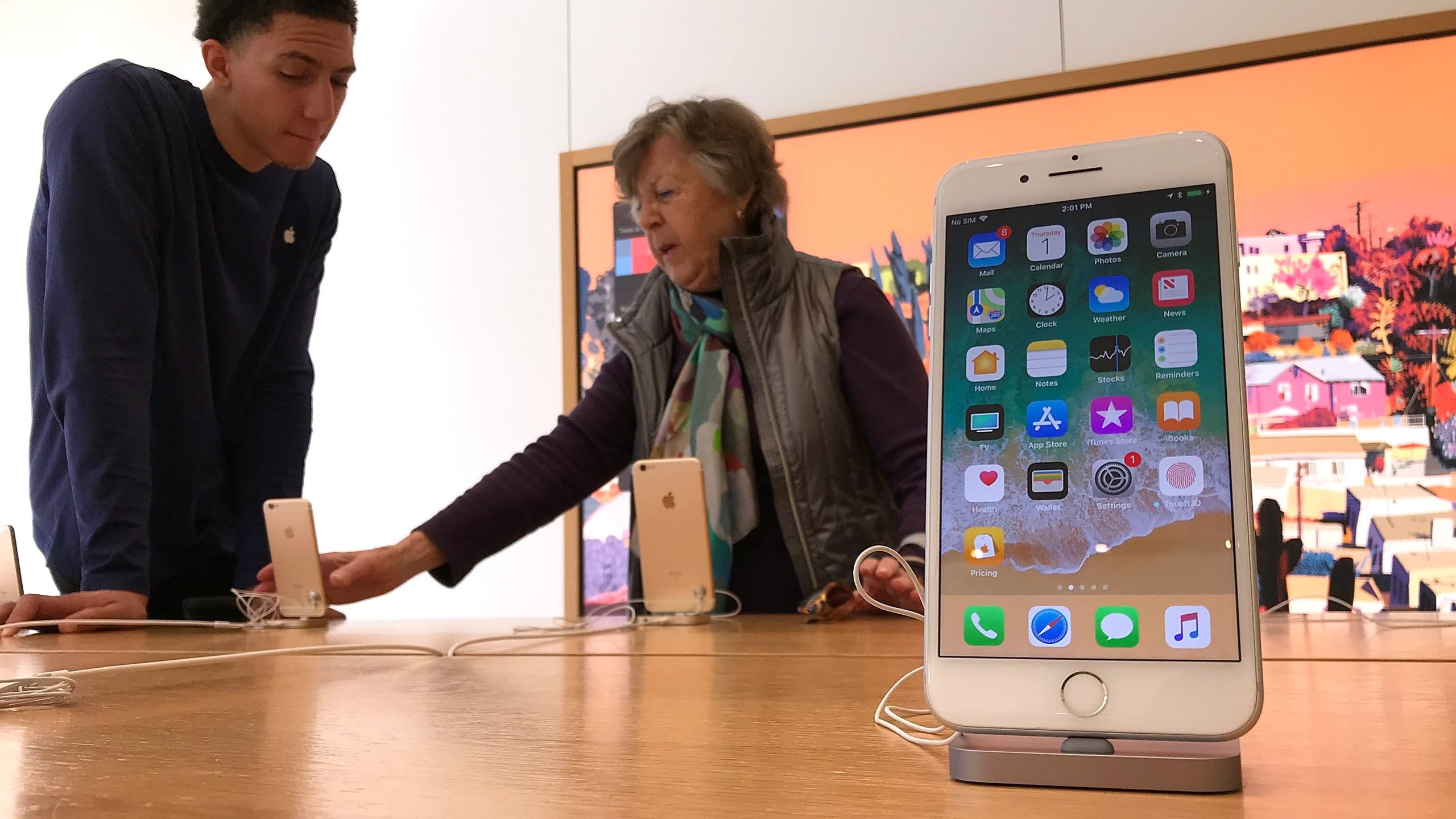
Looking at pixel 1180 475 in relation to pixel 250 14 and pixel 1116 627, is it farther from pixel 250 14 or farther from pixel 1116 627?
pixel 250 14

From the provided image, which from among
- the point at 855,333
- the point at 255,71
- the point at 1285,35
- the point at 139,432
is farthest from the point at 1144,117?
the point at 139,432

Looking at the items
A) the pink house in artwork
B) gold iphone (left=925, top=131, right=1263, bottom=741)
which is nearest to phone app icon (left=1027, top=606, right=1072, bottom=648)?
gold iphone (left=925, top=131, right=1263, bottom=741)

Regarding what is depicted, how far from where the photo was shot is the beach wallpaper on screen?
6.37 ft

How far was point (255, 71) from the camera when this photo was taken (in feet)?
4.52

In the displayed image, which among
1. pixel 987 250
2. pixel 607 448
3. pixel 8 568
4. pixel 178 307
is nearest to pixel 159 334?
pixel 178 307

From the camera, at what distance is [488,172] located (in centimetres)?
272

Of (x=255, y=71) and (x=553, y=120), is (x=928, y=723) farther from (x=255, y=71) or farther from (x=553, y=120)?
(x=553, y=120)

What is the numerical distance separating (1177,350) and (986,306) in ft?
0.22

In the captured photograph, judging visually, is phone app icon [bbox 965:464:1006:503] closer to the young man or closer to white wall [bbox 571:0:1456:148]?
the young man

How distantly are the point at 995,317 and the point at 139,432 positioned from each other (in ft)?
3.71

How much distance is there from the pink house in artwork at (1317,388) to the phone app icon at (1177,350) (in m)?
1.79

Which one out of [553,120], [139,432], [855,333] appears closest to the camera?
[139,432]

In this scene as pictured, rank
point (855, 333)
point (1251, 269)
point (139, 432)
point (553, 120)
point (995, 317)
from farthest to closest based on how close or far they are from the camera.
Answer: point (553, 120) → point (1251, 269) → point (855, 333) → point (139, 432) → point (995, 317)

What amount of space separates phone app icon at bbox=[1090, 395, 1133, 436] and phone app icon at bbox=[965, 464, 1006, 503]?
0.03 meters
